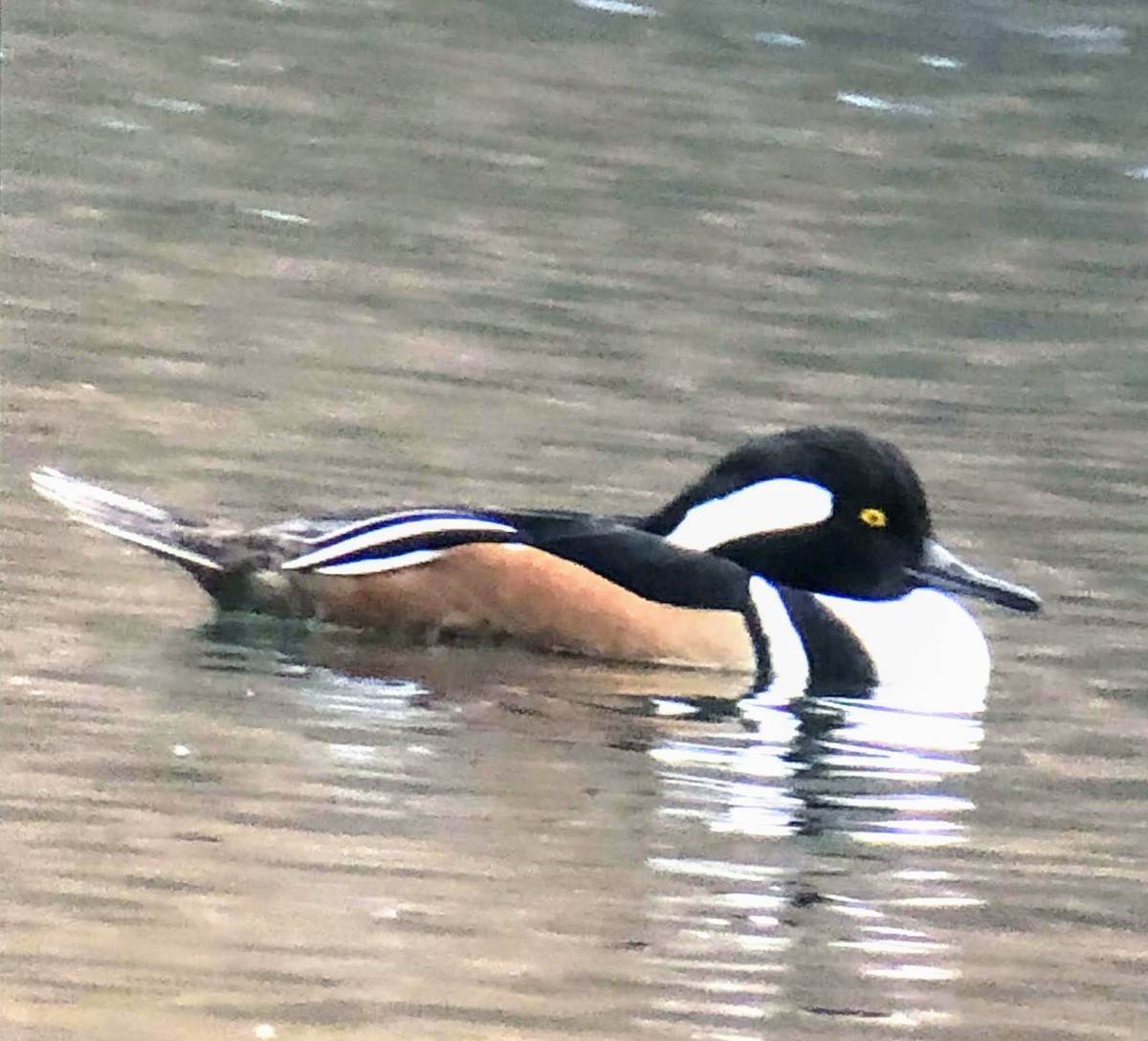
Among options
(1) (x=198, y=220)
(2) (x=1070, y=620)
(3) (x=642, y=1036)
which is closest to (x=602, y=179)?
(1) (x=198, y=220)

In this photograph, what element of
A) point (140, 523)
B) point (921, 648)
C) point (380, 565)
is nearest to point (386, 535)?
point (380, 565)

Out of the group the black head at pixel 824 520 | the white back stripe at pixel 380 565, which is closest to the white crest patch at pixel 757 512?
the black head at pixel 824 520

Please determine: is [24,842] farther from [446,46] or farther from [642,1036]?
[446,46]

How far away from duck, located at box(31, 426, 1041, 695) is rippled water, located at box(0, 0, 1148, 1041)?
147 mm

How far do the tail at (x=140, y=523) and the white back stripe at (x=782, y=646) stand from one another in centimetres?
149

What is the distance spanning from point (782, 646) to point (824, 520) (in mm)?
428

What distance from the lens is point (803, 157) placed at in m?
19.2

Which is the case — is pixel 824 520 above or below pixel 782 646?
above

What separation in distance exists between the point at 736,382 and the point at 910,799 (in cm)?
494

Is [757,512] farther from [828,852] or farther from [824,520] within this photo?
[828,852]

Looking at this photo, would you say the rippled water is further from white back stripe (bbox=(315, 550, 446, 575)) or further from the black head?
the black head

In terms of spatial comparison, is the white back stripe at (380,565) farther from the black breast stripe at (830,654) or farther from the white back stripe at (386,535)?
the black breast stripe at (830,654)

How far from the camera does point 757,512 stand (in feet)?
33.3

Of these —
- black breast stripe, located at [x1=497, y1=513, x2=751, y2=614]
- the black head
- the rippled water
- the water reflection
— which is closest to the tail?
the rippled water
